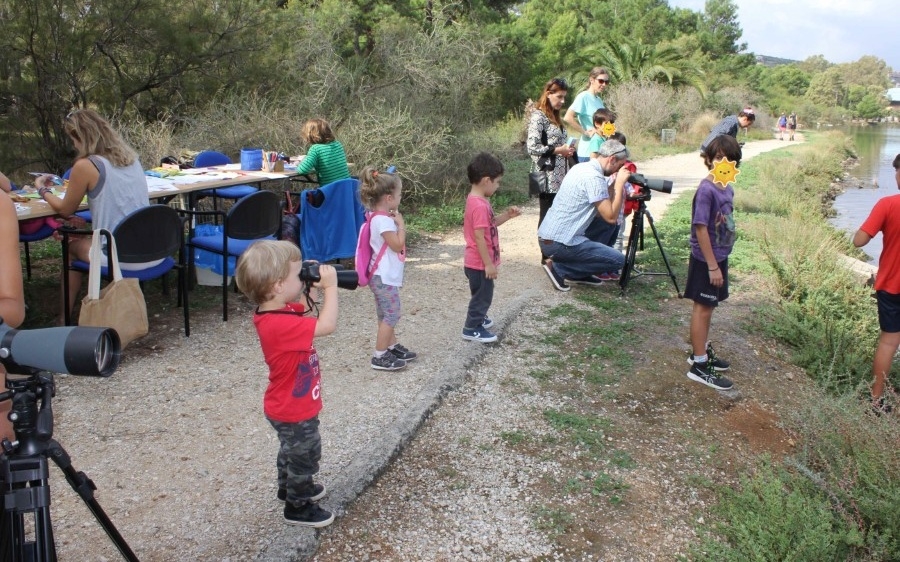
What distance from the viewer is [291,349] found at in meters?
2.62

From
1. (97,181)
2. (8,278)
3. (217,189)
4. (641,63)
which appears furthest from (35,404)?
(641,63)

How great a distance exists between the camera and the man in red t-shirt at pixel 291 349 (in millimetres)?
2582

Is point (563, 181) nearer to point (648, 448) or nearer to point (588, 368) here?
point (588, 368)

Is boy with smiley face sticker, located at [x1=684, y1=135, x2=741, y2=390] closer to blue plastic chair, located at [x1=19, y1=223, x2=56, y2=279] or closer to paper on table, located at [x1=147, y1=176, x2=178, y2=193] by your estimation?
paper on table, located at [x1=147, y1=176, x2=178, y2=193]

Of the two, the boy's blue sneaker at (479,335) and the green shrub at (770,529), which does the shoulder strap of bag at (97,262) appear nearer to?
the boy's blue sneaker at (479,335)

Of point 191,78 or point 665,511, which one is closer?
point 665,511

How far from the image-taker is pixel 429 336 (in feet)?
17.2

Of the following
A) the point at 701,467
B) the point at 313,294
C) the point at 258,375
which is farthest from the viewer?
the point at 258,375

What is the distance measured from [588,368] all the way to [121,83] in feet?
27.3

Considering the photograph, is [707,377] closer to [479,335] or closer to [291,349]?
[479,335]

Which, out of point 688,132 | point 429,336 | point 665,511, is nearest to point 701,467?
point 665,511

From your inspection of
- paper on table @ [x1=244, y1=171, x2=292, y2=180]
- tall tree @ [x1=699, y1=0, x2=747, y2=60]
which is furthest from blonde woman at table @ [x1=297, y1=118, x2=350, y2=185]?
tall tree @ [x1=699, y1=0, x2=747, y2=60]

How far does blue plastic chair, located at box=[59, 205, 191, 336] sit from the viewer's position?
446 centimetres

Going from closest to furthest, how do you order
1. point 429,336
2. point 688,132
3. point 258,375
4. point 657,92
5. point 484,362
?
1. point 258,375
2. point 484,362
3. point 429,336
4. point 657,92
5. point 688,132
